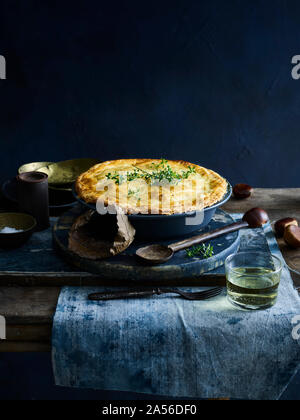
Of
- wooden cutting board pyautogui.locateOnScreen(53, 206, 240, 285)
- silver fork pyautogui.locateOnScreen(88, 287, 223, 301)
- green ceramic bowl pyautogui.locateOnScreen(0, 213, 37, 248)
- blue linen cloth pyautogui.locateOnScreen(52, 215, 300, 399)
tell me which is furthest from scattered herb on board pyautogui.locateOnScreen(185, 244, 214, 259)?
green ceramic bowl pyautogui.locateOnScreen(0, 213, 37, 248)

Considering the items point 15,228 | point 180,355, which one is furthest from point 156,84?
point 180,355

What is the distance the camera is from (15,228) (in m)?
1.83

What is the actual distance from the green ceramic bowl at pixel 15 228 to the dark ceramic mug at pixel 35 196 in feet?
0.19

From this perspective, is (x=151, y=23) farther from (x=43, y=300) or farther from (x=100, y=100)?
(x=43, y=300)

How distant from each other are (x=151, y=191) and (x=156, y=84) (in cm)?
167

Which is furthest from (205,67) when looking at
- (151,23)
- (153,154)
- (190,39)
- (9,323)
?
(9,323)

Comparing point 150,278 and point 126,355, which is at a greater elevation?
point 150,278

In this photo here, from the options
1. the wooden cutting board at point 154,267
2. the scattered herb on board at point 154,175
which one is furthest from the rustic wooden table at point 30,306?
the scattered herb on board at point 154,175

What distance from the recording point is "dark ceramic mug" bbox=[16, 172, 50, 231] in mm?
→ 1872

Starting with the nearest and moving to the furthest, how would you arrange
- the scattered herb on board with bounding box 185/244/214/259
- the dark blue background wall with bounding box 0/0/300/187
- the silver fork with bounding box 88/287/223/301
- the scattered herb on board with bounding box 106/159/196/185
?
the silver fork with bounding box 88/287/223/301 < the scattered herb on board with bounding box 185/244/214/259 < the scattered herb on board with bounding box 106/159/196/185 < the dark blue background wall with bounding box 0/0/300/187

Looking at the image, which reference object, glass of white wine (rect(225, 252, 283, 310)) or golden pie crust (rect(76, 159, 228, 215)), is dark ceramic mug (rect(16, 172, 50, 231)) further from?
glass of white wine (rect(225, 252, 283, 310))

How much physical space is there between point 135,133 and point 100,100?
321mm

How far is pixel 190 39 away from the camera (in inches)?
124

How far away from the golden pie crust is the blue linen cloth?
38 cm
